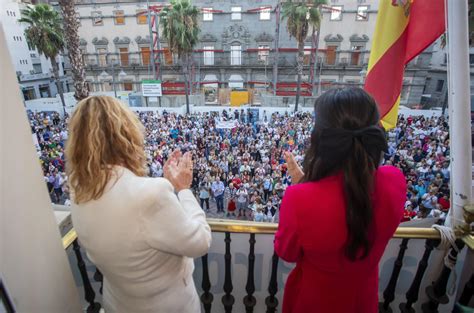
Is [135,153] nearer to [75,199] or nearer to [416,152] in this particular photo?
[75,199]

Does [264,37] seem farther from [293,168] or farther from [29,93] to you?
[293,168]

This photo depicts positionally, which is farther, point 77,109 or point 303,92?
point 303,92

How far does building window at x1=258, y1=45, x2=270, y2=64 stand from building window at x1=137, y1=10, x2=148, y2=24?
1075 cm

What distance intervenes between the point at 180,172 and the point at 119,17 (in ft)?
97.3

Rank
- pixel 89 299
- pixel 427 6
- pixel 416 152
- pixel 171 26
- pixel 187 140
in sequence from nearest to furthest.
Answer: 1. pixel 89 299
2. pixel 427 6
3. pixel 416 152
4. pixel 187 140
5. pixel 171 26

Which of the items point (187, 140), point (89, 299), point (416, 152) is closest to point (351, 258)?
point (89, 299)

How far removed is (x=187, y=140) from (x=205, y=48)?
16091mm

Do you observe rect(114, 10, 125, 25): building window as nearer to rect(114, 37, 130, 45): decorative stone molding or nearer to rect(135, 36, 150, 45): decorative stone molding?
rect(114, 37, 130, 45): decorative stone molding

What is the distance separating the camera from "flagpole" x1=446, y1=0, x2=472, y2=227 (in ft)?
5.26

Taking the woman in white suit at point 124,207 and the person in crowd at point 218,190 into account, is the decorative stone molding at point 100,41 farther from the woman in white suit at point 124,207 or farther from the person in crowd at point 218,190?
the woman in white suit at point 124,207

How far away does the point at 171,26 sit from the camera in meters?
19.1

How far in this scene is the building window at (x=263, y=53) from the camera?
26.0 m

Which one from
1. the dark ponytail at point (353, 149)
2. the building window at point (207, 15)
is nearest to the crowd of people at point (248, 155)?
the dark ponytail at point (353, 149)

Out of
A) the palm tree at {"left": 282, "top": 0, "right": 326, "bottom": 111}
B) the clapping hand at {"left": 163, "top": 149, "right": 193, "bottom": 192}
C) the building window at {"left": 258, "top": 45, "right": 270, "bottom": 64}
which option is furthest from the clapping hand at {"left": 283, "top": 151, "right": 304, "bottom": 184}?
the building window at {"left": 258, "top": 45, "right": 270, "bottom": 64}
